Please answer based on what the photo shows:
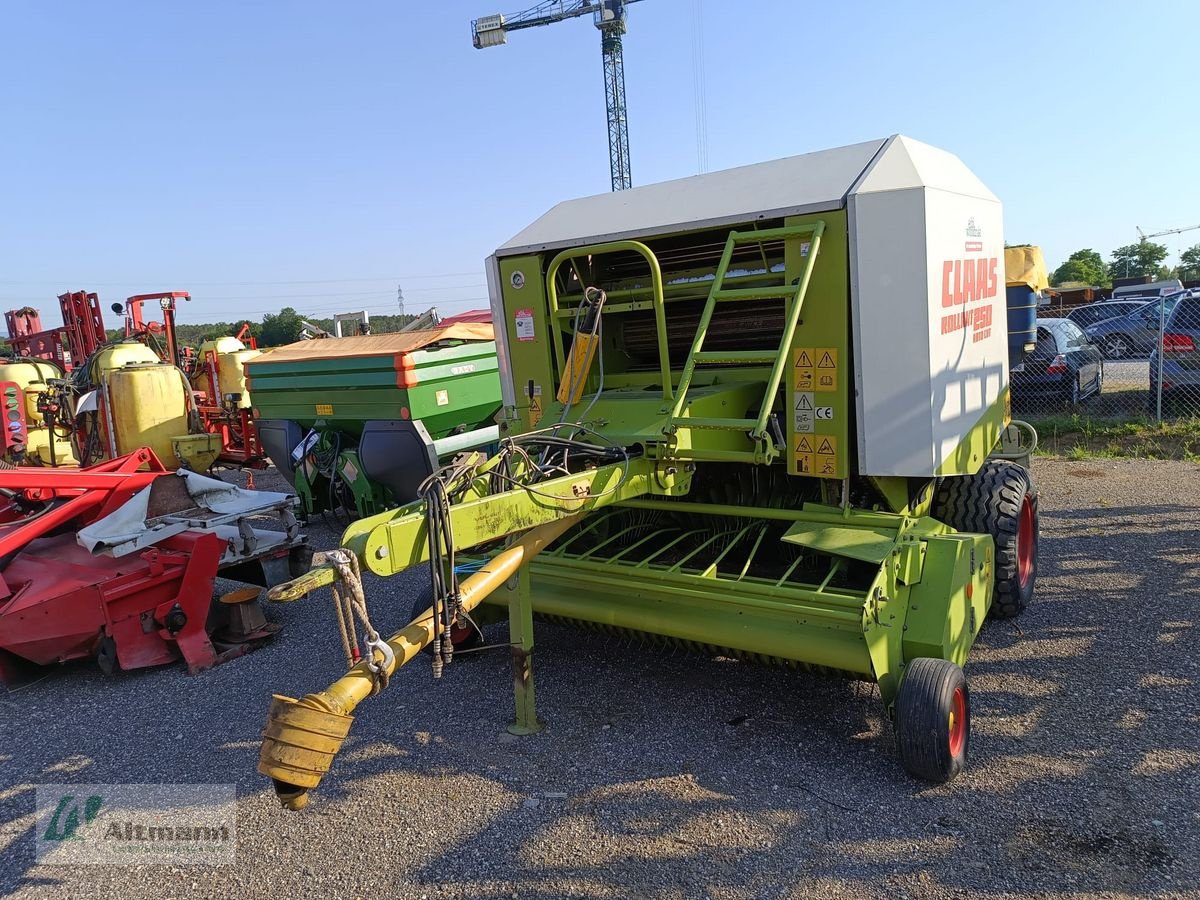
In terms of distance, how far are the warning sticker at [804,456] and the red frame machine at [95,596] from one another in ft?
10.8

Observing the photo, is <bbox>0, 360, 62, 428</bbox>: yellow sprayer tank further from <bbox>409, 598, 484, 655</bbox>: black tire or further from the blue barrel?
the blue barrel

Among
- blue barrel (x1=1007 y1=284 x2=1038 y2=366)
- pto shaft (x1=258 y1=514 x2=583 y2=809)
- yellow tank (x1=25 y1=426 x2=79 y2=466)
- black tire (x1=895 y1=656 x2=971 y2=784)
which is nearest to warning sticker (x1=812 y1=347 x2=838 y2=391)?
black tire (x1=895 y1=656 x2=971 y2=784)

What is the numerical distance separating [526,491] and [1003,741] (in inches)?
89.4

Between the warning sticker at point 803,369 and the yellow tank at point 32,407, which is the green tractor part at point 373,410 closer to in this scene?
the warning sticker at point 803,369

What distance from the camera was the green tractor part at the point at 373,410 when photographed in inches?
271

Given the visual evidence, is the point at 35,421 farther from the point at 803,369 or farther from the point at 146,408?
the point at 803,369

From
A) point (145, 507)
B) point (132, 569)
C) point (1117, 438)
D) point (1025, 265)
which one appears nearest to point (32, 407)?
point (145, 507)

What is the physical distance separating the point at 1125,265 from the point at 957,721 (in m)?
62.4

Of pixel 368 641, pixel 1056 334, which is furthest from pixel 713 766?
pixel 1056 334

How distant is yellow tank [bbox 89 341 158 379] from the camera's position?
1069cm

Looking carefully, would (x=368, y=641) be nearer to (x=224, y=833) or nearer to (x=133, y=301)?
(x=224, y=833)

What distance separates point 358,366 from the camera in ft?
23.2

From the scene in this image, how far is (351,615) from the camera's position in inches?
96.0

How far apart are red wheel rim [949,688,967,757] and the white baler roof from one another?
210 centimetres
